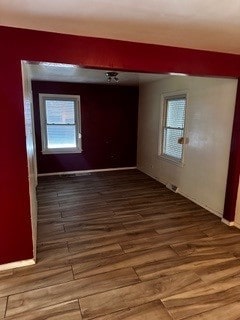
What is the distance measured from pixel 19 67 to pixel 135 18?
108cm

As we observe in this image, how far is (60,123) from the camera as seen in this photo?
5688 millimetres

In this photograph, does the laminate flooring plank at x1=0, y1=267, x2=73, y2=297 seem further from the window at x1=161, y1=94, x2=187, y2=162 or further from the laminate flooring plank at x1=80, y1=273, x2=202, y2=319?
the window at x1=161, y1=94, x2=187, y2=162

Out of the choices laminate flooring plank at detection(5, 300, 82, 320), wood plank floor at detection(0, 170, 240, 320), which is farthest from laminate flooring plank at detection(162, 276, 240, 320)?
laminate flooring plank at detection(5, 300, 82, 320)

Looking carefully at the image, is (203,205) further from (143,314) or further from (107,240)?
(143,314)

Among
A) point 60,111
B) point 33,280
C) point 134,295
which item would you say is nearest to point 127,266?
point 134,295

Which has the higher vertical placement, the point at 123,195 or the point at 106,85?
the point at 106,85

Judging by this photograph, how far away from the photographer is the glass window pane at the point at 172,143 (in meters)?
4.55

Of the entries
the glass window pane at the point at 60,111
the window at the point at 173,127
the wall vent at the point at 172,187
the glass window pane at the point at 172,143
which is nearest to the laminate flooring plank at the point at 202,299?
the wall vent at the point at 172,187

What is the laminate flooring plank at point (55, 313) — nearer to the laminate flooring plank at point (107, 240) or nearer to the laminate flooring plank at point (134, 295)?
the laminate flooring plank at point (134, 295)

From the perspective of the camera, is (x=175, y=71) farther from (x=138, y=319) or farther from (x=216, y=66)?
(x=138, y=319)

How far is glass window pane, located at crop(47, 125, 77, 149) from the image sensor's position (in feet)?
18.6

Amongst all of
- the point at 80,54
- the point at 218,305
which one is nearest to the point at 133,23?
the point at 80,54

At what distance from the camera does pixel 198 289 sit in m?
2.03

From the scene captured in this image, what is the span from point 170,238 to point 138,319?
1.29m
